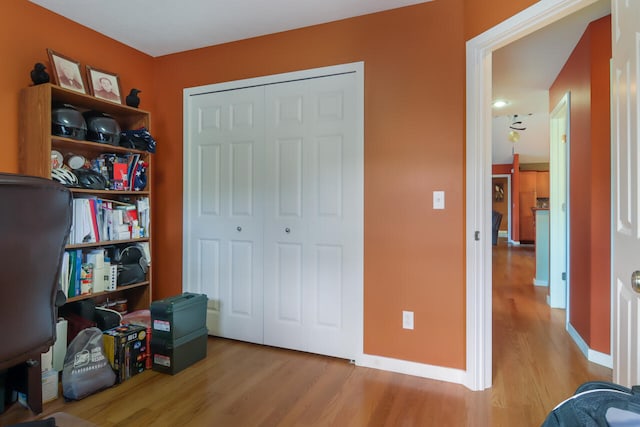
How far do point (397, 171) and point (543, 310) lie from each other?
2673mm

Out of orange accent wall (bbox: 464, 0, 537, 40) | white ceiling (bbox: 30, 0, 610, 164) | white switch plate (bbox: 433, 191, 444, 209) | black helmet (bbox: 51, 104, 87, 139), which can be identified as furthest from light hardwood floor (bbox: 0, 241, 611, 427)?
white ceiling (bbox: 30, 0, 610, 164)

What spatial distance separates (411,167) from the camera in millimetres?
2395

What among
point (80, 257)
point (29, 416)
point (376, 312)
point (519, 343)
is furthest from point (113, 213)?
point (519, 343)

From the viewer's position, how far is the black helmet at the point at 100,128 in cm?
251

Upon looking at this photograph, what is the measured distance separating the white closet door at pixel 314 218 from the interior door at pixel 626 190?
1.49 metres

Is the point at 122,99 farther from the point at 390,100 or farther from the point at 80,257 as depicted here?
the point at 390,100

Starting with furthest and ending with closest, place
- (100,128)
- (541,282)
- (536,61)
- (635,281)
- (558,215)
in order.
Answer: (541,282) < (558,215) < (536,61) < (100,128) < (635,281)

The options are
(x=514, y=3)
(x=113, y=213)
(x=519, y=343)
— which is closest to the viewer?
(x=514, y=3)

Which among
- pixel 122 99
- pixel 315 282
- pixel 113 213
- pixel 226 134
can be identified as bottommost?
pixel 315 282

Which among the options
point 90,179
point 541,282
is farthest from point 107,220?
point 541,282

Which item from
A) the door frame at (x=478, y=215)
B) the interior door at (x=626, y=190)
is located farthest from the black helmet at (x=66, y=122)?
the interior door at (x=626, y=190)

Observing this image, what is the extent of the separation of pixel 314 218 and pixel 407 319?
968mm

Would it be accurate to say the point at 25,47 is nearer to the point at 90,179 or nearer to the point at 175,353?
the point at 90,179

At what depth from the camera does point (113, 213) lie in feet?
8.64
